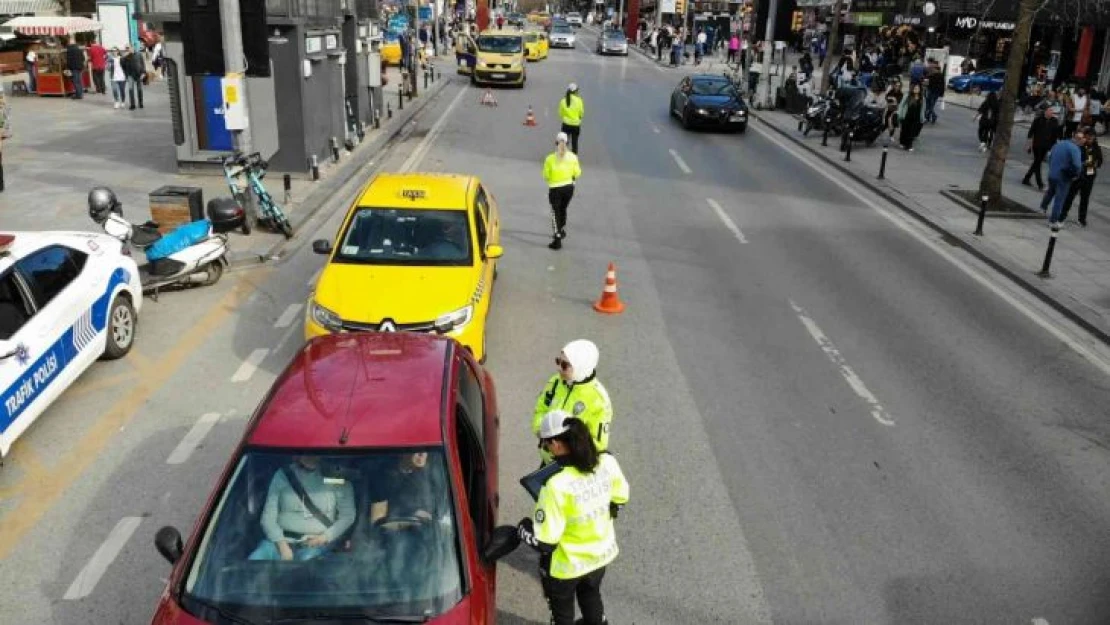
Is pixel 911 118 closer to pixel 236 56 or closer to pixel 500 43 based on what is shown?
pixel 236 56

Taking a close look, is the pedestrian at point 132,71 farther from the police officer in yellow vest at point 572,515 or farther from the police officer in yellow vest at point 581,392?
the police officer in yellow vest at point 572,515

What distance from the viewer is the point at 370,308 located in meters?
8.65

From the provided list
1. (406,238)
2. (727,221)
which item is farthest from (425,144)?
(406,238)

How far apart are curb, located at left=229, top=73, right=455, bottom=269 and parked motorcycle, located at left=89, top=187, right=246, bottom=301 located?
764 millimetres

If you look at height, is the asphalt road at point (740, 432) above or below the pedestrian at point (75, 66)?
below

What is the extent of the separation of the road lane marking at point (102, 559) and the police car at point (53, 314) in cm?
131

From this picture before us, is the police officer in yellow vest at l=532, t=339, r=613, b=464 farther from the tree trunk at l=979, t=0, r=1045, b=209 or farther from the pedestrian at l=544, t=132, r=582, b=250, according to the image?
the tree trunk at l=979, t=0, r=1045, b=209

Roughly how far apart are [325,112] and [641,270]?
9.82m

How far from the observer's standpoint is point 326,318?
8703 millimetres

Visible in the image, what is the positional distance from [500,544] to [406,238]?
18.2 feet

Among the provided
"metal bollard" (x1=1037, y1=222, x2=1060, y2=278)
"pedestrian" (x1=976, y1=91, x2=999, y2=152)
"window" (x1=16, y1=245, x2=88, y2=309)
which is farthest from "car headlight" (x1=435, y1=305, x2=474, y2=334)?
"pedestrian" (x1=976, y1=91, x2=999, y2=152)

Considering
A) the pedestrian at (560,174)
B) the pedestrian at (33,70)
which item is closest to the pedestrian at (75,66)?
the pedestrian at (33,70)

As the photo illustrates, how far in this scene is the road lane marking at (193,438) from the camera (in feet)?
25.4

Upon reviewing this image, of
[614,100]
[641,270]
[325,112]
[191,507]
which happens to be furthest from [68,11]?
[191,507]
